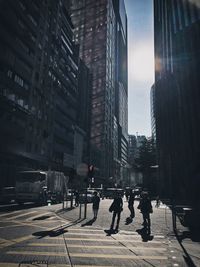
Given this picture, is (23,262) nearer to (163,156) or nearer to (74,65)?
(163,156)

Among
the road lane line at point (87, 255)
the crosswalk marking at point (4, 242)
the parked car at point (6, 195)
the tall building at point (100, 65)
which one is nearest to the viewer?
the road lane line at point (87, 255)

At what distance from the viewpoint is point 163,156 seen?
239 ft

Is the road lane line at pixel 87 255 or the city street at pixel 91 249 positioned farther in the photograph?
the road lane line at pixel 87 255

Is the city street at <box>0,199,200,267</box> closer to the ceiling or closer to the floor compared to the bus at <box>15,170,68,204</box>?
closer to the floor

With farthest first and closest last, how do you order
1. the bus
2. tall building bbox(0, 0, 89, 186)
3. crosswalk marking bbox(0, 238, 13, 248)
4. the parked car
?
tall building bbox(0, 0, 89, 186), the parked car, the bus, crosswalk marking bbox(0, 238, 13, 248)

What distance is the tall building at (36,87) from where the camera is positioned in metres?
44.9

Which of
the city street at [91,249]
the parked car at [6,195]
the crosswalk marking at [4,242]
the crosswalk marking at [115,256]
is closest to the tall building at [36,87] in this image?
the parked car at [6,195]

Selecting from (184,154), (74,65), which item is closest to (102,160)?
(74,65)

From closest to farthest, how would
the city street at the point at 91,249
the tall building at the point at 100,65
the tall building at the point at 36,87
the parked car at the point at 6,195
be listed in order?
the city street at the point at 91,249
the parked car at the point at 6,195
the tall building at the point at 36,87
the tall building at the point at 100,65

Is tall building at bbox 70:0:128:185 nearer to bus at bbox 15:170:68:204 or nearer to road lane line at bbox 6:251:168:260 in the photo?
bus at bbox 15:170:68:204

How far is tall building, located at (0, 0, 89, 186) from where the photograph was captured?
44.9 meters

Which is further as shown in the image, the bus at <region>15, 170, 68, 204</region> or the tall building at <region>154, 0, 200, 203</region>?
the tall building at <region>154, 0, 200, 203</region>

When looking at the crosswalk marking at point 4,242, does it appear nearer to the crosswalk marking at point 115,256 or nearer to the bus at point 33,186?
the crosswalk marking at point 115,256

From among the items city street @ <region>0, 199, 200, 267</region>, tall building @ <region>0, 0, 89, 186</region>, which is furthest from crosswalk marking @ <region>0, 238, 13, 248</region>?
tall building @ <region>0, 0, 89, 186</region>
